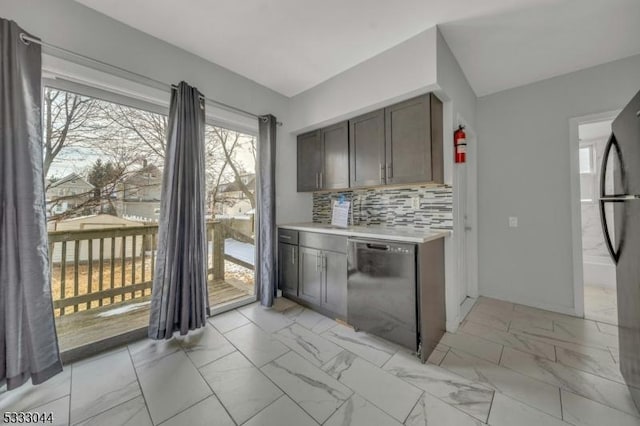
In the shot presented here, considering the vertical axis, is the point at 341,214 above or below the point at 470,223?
above

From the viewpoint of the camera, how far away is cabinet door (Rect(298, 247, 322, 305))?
254cm

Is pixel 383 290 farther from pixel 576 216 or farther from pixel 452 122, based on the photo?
pixel 576 216

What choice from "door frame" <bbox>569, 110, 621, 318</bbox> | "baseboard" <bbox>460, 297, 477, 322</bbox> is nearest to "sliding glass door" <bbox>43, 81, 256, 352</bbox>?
"baseboard" <bbox>460, 297, 477, 322</bbox>

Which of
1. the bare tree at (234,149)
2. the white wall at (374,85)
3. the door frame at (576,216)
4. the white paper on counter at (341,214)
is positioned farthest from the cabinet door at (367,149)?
the door frame at (576,216)

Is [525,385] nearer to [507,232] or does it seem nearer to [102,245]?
[507,232]

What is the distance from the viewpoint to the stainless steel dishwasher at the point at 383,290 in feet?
6.08

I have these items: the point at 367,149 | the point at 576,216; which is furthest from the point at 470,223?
the point at 367,149

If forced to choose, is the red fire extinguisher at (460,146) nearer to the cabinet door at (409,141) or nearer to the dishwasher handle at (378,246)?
the cabinet door at (409,141)

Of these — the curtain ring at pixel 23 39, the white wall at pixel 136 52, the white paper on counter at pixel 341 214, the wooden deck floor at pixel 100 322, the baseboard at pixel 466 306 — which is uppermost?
the white wall at pixel 136 52

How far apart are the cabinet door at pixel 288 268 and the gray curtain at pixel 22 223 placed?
1905 mm

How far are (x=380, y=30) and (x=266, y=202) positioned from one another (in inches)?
76.1

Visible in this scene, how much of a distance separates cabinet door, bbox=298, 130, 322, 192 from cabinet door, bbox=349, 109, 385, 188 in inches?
20.0

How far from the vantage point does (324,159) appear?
2945mm

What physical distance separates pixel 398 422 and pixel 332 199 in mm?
2394
